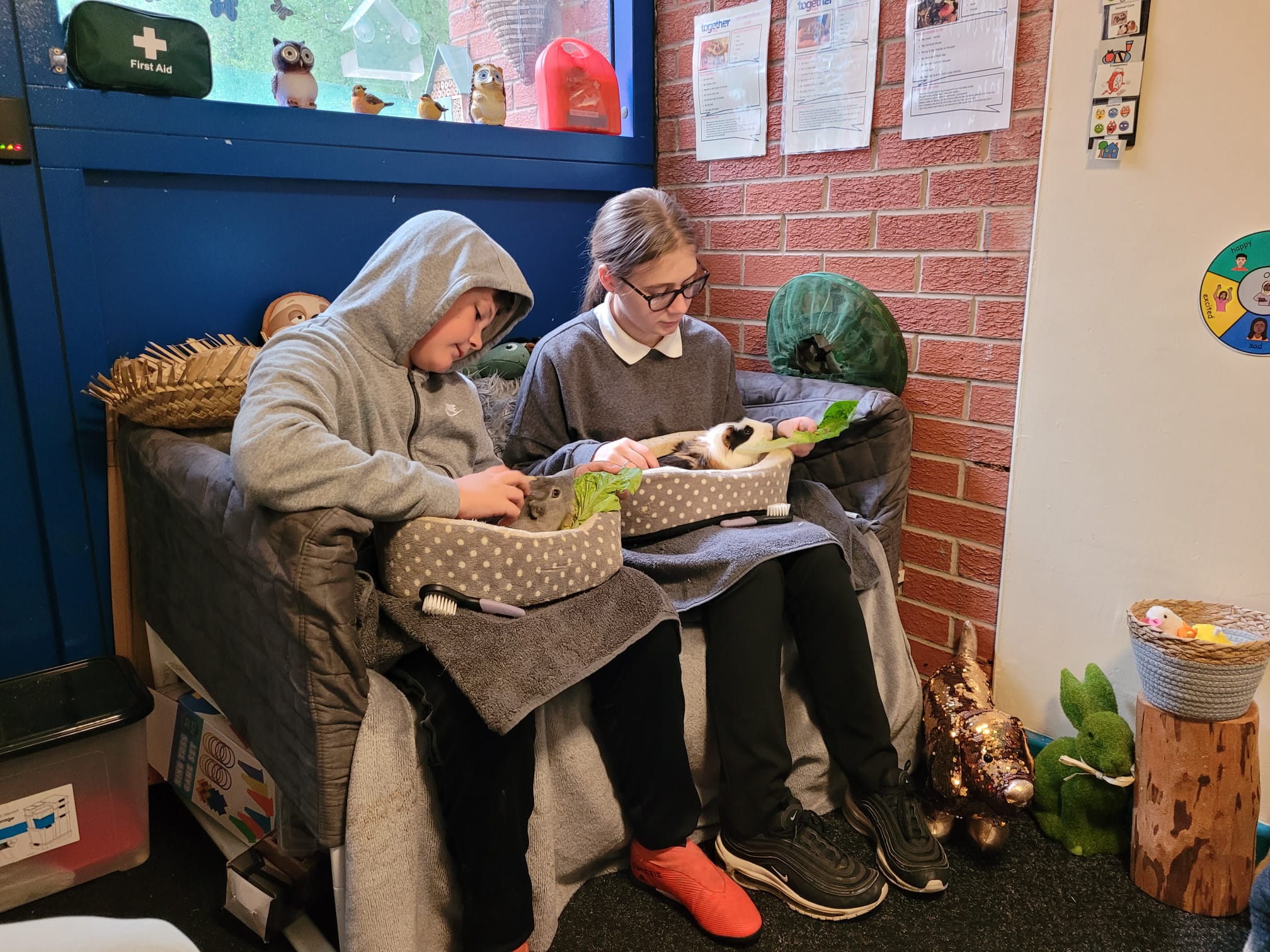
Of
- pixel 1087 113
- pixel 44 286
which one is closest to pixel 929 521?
pixel 1087 113

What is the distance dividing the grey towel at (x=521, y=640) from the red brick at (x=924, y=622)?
2.75 ft

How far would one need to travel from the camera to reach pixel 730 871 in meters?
1.50

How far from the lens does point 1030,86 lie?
5.39 feet

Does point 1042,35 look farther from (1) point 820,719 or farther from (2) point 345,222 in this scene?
(2) point 345,222

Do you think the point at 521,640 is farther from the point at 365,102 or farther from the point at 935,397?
the point at 365,102

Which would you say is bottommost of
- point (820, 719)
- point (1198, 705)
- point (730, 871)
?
point (730, 871)

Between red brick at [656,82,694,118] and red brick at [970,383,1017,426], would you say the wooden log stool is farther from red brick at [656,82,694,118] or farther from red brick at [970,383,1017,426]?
red brick at [656,82,694,118]

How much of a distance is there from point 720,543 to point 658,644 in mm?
243

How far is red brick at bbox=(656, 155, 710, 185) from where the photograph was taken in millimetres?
2309

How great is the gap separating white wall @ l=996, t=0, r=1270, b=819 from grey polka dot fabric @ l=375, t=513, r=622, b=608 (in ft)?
3.03

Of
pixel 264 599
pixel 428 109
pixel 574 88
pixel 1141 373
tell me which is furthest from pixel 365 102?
pixel 1141 373

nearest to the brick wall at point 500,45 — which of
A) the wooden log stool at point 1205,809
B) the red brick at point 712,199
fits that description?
the red brick at point 712,199

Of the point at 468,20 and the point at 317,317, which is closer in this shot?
the point at 317,317

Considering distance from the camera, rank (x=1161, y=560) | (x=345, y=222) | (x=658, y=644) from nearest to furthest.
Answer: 1. (x=658, y=644)
2. (x=1161, y=560)
3. (x=345, y=222)
